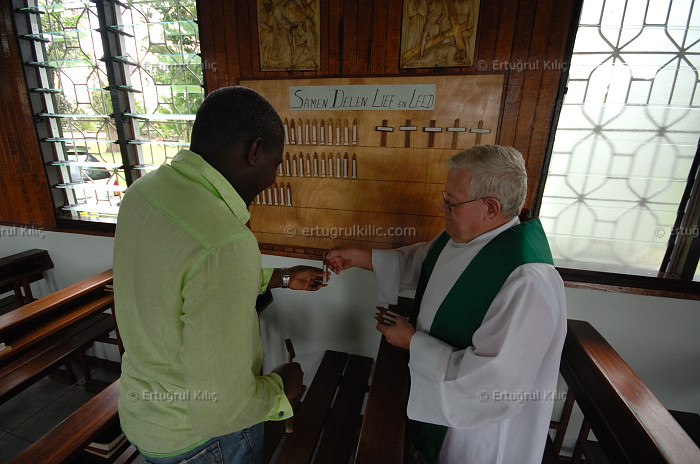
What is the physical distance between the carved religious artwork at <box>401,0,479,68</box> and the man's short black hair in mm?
1166

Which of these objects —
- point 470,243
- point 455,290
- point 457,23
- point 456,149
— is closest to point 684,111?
point 456,149

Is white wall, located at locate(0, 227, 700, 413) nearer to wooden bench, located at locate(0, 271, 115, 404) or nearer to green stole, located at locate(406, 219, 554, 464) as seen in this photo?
wooden bench, located at locate(0, 271, 115, 404)

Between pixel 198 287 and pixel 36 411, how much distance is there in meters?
2.98

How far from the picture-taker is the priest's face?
1.11 m

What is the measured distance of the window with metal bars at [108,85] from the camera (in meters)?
A: 2.12

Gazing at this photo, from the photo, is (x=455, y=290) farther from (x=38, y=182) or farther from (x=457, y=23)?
(x=38, y=182)

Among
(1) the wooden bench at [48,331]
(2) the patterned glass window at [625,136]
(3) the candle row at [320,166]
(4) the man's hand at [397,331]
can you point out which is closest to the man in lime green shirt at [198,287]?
(4) the man's hand at [397,331]

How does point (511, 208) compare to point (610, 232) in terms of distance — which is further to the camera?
point (610, 232)

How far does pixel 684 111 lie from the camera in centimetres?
156

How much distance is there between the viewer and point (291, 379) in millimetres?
A: 1033

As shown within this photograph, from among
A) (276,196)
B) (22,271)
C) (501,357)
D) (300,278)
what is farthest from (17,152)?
(501,357)

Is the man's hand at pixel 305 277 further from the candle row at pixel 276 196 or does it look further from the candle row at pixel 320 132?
the candle row at pixel 320 132

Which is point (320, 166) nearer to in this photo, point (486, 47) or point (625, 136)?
point (486, 47)

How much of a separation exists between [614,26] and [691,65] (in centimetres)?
41
